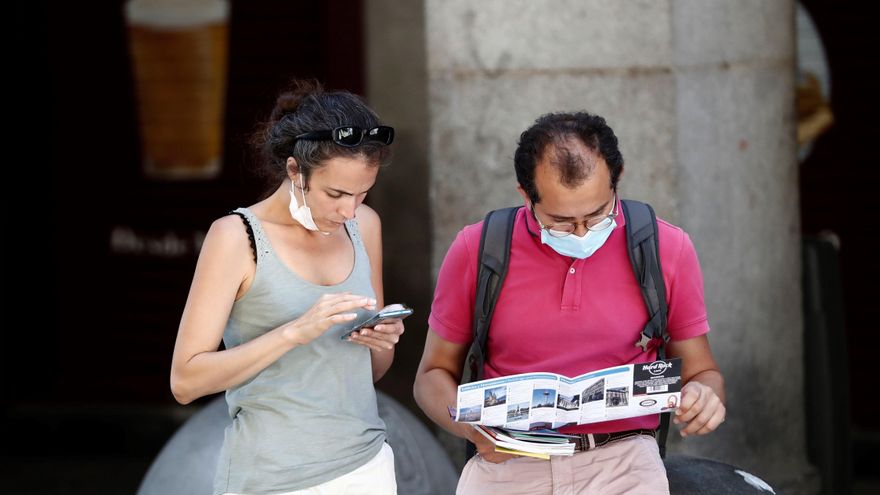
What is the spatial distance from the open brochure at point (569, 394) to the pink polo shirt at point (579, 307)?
0.31 metres

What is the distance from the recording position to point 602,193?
3.64 meters

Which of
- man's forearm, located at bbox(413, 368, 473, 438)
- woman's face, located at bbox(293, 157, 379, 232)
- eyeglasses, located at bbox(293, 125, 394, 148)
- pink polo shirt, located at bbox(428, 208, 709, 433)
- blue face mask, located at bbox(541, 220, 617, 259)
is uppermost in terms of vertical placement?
eyeglasses, located at bbox(293, 125, 394, 148)

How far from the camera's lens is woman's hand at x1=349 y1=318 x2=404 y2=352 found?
3.41 m

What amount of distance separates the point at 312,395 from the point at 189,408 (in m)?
5.24

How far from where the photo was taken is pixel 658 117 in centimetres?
545

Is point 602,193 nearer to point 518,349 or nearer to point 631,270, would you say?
point 631,270

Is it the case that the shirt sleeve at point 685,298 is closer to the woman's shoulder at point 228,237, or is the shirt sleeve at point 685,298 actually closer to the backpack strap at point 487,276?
the backpack strap at point 487,276

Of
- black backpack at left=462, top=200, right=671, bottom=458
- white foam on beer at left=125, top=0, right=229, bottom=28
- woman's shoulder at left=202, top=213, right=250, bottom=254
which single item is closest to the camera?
woman's shoulder at left=202, top=213, right=250, bottom=254

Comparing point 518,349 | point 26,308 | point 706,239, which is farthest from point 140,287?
point 518,349

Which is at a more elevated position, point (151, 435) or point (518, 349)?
point (518, 349)

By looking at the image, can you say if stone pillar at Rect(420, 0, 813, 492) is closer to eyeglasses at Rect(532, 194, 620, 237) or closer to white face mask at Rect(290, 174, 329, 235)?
eyeglasses at Rect(532, 194, 620, 237)

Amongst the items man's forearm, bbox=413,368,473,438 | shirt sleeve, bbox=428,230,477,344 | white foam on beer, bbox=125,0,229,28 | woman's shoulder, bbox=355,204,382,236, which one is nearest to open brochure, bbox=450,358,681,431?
man's forearm, bbox=413,368,473,438

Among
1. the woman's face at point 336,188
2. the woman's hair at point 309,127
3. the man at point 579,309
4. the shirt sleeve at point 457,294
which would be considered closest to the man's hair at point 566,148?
the man at point 579,309

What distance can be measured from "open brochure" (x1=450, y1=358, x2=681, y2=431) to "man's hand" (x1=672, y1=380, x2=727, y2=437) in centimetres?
15
